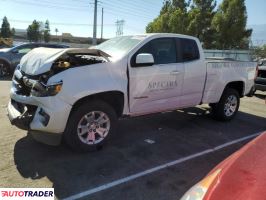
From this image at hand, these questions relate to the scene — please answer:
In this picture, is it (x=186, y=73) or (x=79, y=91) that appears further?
(x=186, y=73)

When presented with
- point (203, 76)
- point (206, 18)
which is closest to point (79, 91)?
point (203, 76)

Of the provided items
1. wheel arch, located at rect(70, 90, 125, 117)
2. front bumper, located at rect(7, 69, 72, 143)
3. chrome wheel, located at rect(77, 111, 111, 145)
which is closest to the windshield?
wheel arch, located at rect(70, 90, 125, 117)

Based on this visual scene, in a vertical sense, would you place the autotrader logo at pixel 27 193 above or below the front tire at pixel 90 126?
below

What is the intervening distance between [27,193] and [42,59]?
214 cm

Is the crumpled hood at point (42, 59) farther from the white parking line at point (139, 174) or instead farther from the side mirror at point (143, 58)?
the white parking line at point (139, 174)

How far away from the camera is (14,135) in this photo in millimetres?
5727

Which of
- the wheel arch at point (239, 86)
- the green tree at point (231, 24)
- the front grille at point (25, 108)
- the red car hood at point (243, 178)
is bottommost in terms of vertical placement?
the front grille at point (25, 108)

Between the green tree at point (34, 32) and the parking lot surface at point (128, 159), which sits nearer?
the parking lot surface at point (128, 159)

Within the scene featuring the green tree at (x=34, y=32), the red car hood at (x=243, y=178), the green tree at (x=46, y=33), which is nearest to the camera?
the red car hood at (x=243, y=178)

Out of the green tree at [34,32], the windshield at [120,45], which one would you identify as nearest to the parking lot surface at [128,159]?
the windshield at [120,45]

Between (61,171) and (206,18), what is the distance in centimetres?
3031

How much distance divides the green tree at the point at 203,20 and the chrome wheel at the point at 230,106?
25279 millimetres

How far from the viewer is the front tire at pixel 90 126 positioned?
192 inches

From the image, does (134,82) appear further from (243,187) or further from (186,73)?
(243,187)
